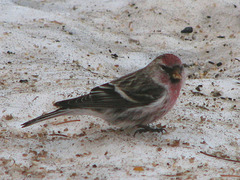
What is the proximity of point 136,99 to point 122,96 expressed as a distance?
14 centimetres

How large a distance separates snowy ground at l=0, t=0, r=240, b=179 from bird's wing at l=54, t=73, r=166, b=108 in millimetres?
341

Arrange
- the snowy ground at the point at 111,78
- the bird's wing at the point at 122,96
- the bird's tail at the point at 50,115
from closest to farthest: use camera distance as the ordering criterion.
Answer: the snowy ground at the point at 111,78
the bird's tail at the point at 50,115
the bird's wing at the point at 122,96

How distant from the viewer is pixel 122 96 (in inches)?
139

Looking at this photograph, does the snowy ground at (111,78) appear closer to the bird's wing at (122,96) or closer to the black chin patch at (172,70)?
the bird's wing at (122,96)

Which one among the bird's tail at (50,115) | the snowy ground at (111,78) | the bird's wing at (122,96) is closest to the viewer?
the snowy ground at (111,78)

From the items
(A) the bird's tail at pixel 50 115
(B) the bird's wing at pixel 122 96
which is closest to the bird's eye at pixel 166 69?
(B) the bird's wing at pixel 122 96

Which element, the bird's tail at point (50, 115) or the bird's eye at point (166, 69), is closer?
the bird's tail at point (50, 115)

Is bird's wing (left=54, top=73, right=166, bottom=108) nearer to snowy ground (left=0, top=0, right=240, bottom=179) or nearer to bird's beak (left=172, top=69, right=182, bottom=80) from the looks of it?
bird's beak (left=172, top=69, right=182, bottom=80)

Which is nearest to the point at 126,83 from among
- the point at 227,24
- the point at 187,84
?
the point at 187,84

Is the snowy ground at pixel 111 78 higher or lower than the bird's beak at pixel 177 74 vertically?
lower

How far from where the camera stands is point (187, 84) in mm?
4824

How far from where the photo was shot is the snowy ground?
313cm

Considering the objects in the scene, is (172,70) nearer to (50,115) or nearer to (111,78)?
(50,115)

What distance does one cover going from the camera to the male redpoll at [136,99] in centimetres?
347
